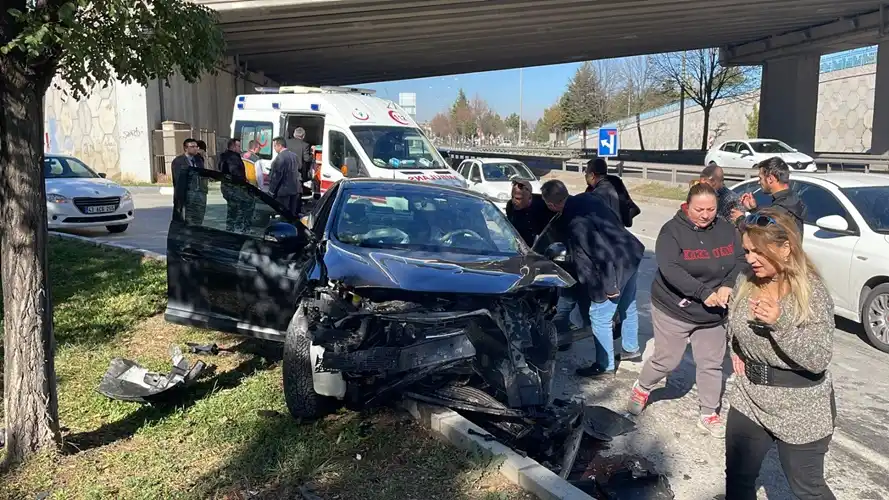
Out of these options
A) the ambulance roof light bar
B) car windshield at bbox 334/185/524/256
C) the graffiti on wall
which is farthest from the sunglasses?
the graffiti on wall

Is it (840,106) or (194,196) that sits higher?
(840,106)

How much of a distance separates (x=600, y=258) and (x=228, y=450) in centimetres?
312

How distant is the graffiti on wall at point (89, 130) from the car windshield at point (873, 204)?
960 inches

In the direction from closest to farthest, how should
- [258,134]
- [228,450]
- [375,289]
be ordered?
[228,450] → [375,289] → [258,134]

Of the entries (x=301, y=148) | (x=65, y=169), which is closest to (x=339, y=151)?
(x=301, y=148)

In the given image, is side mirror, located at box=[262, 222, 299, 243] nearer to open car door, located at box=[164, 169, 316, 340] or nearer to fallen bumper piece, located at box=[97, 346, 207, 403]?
open car door, located at box=[164, 169, 316, 340]

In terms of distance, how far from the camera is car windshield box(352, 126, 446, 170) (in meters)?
12.8

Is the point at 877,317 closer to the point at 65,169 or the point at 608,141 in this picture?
the point at 608,141

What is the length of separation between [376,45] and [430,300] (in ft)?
96.1

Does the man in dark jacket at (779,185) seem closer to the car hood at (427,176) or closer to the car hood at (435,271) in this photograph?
the car hood at (435,271)

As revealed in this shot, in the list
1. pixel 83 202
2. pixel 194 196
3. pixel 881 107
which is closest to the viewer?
pixel 194 196

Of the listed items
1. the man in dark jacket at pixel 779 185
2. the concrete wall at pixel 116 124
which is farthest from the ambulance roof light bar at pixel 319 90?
the concrete wall at pixel 116 124

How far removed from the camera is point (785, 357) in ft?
9.79

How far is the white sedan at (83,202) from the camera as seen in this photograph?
12.4 metres
